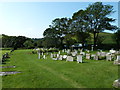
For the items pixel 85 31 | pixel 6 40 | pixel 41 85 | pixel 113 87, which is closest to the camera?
pixel 113 87

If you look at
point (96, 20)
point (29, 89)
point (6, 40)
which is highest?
point (96, 20)

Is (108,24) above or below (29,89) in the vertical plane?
above

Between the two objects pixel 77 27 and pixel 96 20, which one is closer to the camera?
pixel 96 20

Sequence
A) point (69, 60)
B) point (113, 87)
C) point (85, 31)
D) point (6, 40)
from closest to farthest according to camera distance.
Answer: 1. point (113, 87)
2. point (69, 60)
3. point (85, 31)
4. point (6, 40)

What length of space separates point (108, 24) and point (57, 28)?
2040 cm

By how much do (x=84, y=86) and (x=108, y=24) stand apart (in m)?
38.2

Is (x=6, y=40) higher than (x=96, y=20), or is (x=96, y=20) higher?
(x=96, y=20)

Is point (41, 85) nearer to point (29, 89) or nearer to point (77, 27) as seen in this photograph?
point (29, 89)

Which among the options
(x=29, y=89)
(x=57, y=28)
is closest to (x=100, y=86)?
(x=29, y=89)

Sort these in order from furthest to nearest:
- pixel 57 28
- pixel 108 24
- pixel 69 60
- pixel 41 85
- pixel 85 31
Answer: pixel 57 28, pixel 85 31, pixel 108 24, pixel 69 60, pixel 41 85

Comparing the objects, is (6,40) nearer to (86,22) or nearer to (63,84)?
(86,22)

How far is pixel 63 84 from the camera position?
7.88m

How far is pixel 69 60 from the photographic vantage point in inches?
674

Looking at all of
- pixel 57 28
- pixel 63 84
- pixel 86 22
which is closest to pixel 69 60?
pixel 63 84
